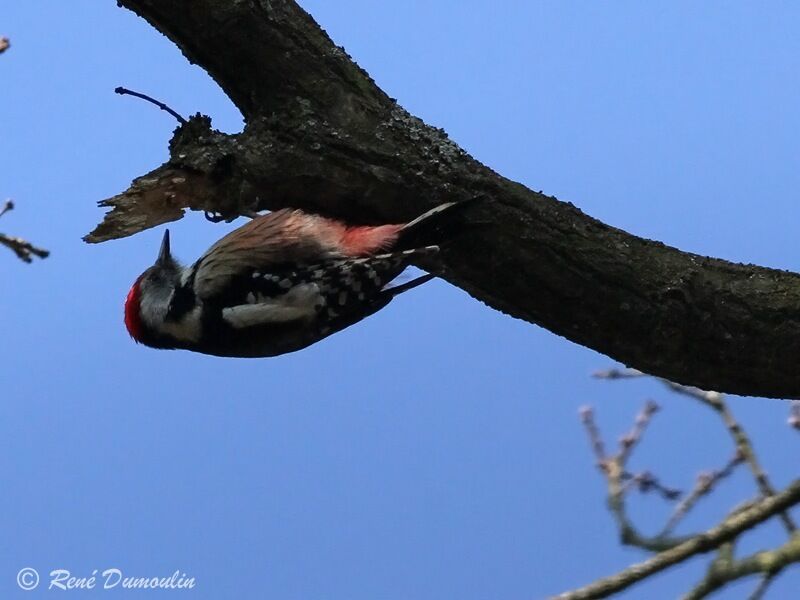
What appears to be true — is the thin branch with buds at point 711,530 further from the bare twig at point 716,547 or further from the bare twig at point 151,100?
the bare twig at point 151,100

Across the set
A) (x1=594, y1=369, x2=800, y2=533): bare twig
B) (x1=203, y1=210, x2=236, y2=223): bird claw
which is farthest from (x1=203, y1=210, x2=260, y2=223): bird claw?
(x1=594, y1=369, x2=800, y2=533): bare twig

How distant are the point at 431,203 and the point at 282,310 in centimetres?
56

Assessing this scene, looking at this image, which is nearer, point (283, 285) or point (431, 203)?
point (431, 203)

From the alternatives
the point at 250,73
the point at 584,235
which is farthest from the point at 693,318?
the point at 250,73

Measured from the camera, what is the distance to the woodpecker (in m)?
2.78

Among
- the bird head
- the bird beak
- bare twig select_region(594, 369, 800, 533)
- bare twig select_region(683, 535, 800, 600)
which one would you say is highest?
the bird beak

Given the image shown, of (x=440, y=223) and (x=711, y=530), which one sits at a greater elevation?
(x=440, y=223)

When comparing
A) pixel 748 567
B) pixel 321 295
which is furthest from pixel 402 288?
pixel 748 567

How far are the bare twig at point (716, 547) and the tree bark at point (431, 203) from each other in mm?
558

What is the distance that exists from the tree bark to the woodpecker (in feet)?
0.63

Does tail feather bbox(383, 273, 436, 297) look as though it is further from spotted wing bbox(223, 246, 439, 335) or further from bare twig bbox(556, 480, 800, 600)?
bare twig bbox(556, 480, 800, 600)

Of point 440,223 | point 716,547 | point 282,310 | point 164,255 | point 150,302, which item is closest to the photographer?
point 716,547

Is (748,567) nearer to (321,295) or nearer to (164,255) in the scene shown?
(321,295)

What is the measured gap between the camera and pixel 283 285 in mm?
2932
